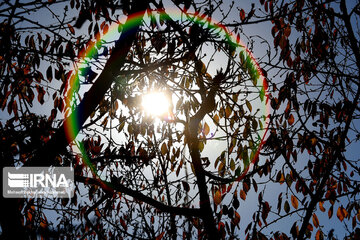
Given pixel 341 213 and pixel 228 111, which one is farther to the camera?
pixel 228 111

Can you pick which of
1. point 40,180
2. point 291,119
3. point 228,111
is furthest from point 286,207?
point 40,180

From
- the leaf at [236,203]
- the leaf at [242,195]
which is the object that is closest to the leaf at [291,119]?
the leaf at [242,195]

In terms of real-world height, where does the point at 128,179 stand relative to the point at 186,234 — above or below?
above


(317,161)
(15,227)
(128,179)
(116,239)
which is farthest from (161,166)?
(15,227)

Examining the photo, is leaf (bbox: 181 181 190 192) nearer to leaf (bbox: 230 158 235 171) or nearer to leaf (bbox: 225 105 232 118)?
leaf (bbox: 230 158 235 171)

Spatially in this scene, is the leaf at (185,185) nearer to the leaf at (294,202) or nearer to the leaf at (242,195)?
the leaf at (242,195)

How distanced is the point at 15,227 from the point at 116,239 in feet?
17.6

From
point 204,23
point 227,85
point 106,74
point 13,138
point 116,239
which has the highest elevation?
point 204,23

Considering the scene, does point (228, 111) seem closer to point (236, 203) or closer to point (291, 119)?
point (291, 119)

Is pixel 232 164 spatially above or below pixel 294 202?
above

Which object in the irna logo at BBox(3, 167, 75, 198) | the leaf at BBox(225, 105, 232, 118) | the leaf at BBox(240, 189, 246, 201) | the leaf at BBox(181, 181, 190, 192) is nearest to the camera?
the irna logo at BBox(3, 167, 75, 198)

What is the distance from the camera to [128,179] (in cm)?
524

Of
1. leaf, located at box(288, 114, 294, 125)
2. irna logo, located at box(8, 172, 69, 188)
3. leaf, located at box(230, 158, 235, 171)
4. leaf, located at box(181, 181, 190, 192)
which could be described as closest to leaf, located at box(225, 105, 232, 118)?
leaf, located at box(230, 158, 235, 171)

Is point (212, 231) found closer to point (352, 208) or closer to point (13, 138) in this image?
point (352, 208)
